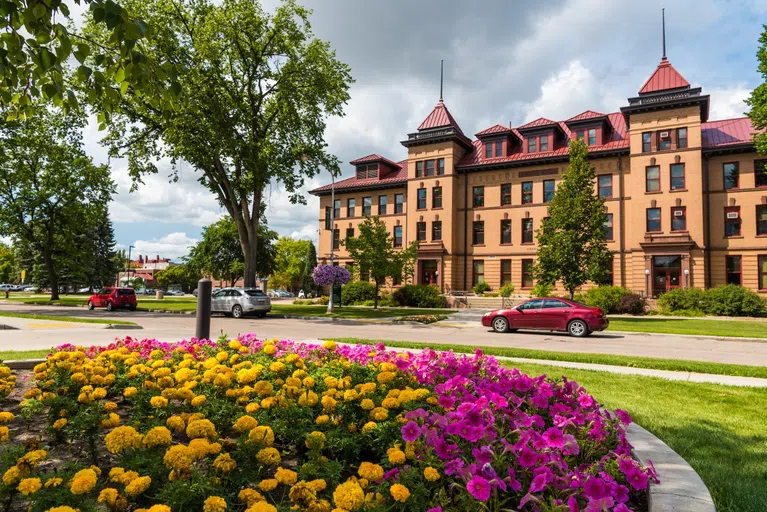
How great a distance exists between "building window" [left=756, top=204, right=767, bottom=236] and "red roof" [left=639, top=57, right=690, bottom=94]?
34.4ft

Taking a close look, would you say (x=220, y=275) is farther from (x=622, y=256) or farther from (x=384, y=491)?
(x=384, y=491)

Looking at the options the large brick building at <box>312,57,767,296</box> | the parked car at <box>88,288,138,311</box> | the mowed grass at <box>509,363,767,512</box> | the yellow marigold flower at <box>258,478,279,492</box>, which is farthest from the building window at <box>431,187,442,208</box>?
the yellow marigold flower at <box>258,478,279,492</box>

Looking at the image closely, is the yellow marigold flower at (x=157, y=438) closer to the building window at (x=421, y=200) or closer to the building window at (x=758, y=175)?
the building window at (x=758, y=175)

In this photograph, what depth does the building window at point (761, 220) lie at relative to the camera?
111 ft

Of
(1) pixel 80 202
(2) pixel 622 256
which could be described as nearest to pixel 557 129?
(2) pixel 622 256

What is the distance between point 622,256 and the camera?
122ft

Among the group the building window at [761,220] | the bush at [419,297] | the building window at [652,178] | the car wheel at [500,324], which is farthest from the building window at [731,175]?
the car wheel at [500,324]

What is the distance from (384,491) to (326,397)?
103 cm

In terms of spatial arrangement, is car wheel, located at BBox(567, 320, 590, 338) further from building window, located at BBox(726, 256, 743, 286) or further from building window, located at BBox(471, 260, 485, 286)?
building window, located at BBox(471, 260, 485, 286)

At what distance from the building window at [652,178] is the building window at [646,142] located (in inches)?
52.5

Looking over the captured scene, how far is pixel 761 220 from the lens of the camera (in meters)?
34.0

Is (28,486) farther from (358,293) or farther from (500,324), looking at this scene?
(358,293)

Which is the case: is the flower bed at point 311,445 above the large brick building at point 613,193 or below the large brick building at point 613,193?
below

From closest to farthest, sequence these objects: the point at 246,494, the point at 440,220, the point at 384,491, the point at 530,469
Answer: the point at 246,494
the point at 384,491
the point at 530,469
the point at 440,220
